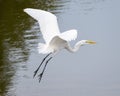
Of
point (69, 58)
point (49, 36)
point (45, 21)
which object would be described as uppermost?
point (45, 21)

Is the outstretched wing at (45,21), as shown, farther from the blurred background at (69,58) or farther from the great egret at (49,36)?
the blurred background at (69,58)

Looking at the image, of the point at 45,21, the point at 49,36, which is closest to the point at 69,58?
the point at 45,21

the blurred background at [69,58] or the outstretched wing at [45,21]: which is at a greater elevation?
the outstretched wing at [45,21]

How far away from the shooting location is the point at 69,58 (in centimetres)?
1509

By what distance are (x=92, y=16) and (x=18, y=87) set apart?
20.6ft

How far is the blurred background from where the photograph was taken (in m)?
13.5

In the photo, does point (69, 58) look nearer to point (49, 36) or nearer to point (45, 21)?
point (45, 21)

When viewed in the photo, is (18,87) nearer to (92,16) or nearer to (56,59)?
(56,59)

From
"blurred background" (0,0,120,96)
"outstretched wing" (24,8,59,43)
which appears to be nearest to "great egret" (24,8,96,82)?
"outstretched wing" (24,8,59,43)

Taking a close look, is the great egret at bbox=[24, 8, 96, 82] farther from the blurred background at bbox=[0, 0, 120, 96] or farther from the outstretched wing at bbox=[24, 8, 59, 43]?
the blurred background at bbox=[0, 0, 120, 96]

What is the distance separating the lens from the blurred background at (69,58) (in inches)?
532

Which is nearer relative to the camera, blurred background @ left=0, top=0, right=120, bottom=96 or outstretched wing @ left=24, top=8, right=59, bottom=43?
outstretched wing @ left=24, top=8, right=59, bottom=43

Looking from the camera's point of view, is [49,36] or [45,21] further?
[45,21]

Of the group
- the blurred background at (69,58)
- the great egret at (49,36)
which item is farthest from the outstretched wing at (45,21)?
the blurred background at (69,58)
